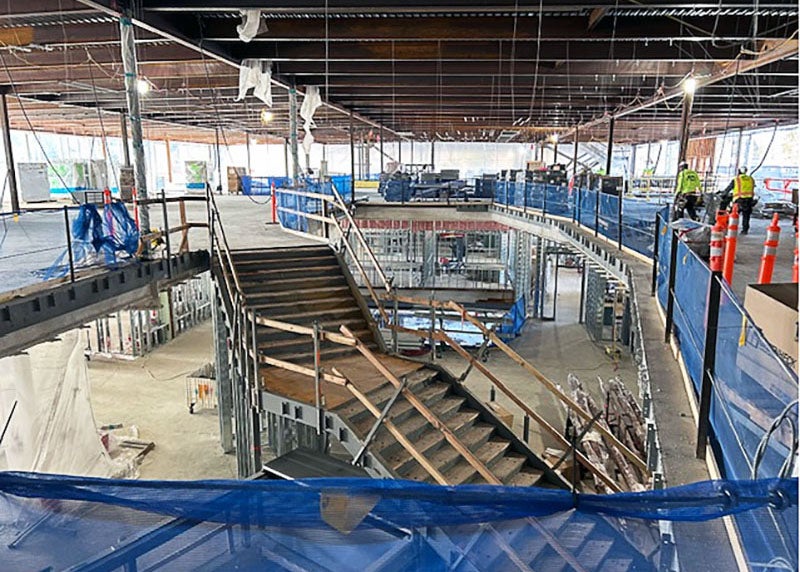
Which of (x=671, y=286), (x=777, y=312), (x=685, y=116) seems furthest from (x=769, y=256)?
(x=685, y=116)

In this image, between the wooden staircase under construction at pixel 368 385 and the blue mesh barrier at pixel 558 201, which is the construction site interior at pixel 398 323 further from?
the blue mesh barrier at pixel 558 201

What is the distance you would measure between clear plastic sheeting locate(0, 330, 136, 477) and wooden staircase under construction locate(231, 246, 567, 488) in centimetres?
396

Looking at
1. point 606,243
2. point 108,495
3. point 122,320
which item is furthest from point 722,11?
point 122,320

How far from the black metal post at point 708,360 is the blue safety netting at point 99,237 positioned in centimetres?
848

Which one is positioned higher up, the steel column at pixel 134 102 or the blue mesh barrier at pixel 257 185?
the steel column at pixel 134 102

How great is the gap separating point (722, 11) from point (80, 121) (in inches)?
1235

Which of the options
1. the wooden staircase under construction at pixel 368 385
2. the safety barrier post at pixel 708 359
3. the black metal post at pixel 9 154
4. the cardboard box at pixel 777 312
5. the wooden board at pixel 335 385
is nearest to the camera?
the cardboard box at pixel 777 312

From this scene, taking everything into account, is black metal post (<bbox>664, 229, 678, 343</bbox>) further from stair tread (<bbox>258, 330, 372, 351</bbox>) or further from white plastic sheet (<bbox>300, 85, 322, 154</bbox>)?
white plastic sheet (<bbox>300, 85, 322, 154</bbox>)

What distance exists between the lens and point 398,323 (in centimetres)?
1361

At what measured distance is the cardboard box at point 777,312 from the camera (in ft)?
11.9

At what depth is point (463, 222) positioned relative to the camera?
86.0ft

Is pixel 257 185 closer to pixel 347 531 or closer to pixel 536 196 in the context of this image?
pixel 536 196

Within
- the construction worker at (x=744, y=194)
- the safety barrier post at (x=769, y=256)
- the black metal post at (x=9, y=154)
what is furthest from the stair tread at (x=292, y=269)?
the black metal post at (x=9, y=154)

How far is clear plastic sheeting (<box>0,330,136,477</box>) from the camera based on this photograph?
10453mm
